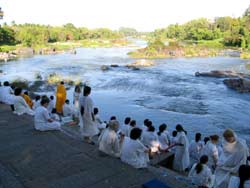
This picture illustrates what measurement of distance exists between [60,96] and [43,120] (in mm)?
3092

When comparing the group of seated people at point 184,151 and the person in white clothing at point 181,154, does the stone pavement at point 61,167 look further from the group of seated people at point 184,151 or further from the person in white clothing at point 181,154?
the person in white clothing at point 181,154

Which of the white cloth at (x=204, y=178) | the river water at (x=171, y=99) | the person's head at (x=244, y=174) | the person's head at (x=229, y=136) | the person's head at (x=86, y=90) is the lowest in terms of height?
the river water at (x=171, y=99)

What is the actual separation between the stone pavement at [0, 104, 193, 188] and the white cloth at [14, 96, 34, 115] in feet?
7.95

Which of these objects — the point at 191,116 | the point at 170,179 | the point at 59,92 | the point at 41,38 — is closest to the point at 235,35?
the point at 41,38

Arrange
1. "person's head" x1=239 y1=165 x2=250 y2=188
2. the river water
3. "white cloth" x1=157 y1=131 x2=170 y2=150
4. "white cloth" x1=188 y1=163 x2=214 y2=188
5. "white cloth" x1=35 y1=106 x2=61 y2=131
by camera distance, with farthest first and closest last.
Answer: the river water → "white cloth" x1=157 y1=131 x2=170 y2=150 → "white cloth" x1=35 y1=106 x2=61 y2=131 → "white cloth" x1=188 y1=163 x2=214 y2=188 → "person's head" x1=239 y1=165 x2=250 y2=188

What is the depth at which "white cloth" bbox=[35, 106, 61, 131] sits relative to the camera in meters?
8.41

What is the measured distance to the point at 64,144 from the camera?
754cm

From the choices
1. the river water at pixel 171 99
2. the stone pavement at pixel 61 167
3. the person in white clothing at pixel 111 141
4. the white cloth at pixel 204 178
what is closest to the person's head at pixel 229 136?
the white cloth at pixel 204 178

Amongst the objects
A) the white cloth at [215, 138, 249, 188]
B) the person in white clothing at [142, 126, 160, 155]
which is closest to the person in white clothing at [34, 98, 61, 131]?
the person in white clothing at [142, 126, 160, 155]

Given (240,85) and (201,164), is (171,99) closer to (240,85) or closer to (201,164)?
(240,85)

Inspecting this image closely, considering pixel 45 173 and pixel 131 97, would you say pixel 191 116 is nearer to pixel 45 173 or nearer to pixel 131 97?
pixel 131 97

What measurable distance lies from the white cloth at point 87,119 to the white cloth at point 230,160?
3.26m

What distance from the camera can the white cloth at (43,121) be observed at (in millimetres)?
8414

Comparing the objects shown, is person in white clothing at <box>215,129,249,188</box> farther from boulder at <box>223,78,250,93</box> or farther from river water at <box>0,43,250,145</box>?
boulder at <box>223,78,250,93</box>
